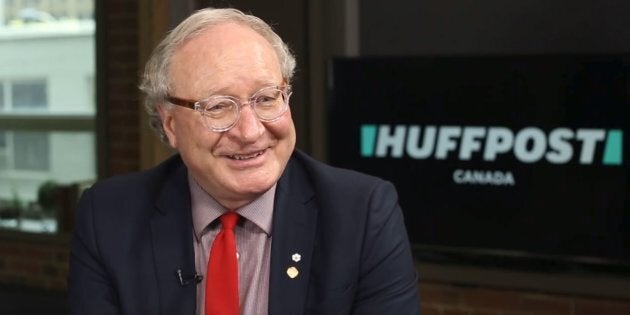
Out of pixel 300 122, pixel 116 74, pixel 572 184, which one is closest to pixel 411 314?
pixel 572 184

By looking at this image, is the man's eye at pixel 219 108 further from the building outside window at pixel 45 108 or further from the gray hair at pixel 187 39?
the building outside window at pixel 45 108

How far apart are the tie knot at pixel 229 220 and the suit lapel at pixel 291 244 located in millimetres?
82

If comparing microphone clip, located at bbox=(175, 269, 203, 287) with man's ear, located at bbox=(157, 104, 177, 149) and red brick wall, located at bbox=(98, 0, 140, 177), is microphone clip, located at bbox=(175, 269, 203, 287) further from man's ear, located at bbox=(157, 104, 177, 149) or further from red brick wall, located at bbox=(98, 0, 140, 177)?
red brick wall, located at bbox=(98, 0, 140, 177)

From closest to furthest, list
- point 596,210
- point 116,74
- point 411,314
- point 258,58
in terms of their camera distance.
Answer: point 258,58
point 411,314
point 596,210
point 116,74

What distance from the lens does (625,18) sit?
14.2 ft

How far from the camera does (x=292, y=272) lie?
197 cm

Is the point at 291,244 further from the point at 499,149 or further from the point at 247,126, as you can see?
the point at 499,149

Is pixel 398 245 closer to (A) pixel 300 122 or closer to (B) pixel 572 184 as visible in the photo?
(B) pixel 572 184

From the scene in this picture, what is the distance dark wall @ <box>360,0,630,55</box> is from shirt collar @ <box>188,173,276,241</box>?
271cm

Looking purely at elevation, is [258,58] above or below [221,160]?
above

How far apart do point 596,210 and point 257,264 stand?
8.65ft

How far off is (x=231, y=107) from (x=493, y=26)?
3.00m

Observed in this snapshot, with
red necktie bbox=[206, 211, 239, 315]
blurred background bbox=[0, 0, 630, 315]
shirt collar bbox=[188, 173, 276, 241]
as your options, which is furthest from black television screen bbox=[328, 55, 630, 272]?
red necktie bbox=[206, 211, 239, 315]

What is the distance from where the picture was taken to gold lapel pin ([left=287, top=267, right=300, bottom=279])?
1.96 m
